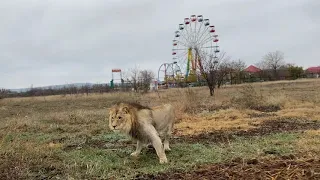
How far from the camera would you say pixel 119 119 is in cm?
787

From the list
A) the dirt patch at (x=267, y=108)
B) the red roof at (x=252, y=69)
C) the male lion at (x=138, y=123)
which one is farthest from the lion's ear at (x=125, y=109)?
the red roof at (x=252, y=69)

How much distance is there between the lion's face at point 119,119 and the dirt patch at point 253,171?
1.70m

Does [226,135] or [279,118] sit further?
[279,118]

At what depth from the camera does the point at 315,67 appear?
13425cm

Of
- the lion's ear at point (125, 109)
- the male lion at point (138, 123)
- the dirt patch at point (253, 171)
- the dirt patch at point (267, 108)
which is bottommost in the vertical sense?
the dirt patch at point (267, 108)

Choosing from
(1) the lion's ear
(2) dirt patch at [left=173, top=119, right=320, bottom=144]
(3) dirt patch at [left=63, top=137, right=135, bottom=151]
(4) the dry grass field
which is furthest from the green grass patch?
(1) the lion's ear

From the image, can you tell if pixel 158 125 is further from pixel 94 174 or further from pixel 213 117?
pixel 213 117

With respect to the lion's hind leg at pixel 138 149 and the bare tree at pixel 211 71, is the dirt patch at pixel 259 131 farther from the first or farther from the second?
the bare tree at pixel 211 71

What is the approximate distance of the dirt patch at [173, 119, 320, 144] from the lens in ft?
34.7

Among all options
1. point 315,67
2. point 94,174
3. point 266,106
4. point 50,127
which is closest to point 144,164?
point 94,174

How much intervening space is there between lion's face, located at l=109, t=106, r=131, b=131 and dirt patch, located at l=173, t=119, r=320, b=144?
289 cm

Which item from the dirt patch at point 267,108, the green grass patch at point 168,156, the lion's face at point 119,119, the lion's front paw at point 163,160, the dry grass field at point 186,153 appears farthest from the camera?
the dirt patch at point 267,108

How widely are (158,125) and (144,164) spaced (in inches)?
57.9

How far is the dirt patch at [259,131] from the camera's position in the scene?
10.6 meters
